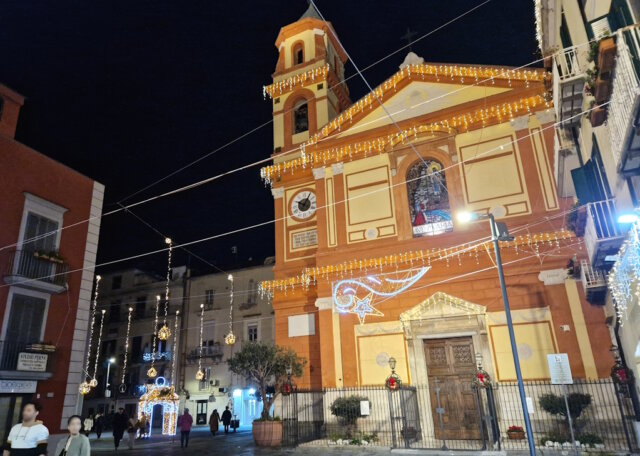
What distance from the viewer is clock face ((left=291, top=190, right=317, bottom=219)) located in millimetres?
19688

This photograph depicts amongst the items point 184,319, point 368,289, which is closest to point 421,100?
point 368,289

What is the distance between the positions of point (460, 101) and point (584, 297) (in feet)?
27.7

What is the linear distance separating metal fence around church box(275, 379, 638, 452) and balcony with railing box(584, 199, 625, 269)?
186 inches

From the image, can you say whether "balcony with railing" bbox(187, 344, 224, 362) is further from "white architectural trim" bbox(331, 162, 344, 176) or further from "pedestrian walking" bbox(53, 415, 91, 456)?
"pedestrian walking" bbox(53, 415, 91, 456)

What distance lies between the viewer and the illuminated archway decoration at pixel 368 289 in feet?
51.9

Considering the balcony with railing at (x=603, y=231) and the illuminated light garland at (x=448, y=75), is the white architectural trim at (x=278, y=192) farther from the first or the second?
the balcony with railing at (x=603, y=231)

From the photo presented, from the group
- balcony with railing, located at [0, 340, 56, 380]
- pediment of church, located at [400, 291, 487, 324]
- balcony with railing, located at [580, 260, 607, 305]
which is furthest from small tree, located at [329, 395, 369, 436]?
balcony with railing, located at [0, 340, 56, 380]

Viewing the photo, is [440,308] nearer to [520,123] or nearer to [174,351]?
[520,123]

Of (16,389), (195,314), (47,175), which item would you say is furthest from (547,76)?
(195,314)

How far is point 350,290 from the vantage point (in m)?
16.5

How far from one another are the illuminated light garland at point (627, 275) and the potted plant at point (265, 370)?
1024 cm

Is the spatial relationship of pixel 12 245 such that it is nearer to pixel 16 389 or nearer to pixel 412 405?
pixel 16 389

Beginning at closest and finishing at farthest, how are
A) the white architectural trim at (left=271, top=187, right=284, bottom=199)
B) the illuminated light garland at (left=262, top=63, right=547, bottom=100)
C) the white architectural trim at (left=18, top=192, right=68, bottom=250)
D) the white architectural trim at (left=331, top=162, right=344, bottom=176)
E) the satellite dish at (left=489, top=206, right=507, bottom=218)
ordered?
the white architectural trim at (left=18, top=192, right=68, bottom=250)
the satellite dish at (left=489, top=206, right=507, bottom=218)
the illuminated light garland at (left=262, top=63, right=547, bottom=100)
the white architectural trim at (left=331, top=162, right=344, bottom=176)
the white architectural trim at (left=271, top=187, right=284, bottom=199)

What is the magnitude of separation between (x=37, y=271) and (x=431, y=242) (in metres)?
13.3
